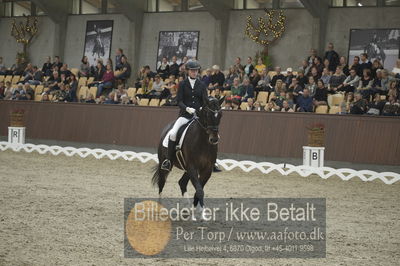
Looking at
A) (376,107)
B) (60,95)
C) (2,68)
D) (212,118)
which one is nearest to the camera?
(212,118)

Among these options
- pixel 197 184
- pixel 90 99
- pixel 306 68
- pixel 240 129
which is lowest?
pixel 197 184

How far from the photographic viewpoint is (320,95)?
16.2m

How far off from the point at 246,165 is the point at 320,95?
9.10 ft

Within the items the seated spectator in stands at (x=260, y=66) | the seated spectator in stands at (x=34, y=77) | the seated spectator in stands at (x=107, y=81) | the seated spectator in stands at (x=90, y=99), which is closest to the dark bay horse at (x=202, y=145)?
the seated spectator in stands at (x=260, y=66)

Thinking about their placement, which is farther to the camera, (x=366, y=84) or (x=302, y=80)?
(x=302, y=80)

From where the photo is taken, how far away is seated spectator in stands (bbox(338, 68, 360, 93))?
16.2 meters

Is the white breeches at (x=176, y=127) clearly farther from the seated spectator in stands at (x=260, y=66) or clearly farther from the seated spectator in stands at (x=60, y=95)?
the seated spectator in stands at (x=60, y=95)

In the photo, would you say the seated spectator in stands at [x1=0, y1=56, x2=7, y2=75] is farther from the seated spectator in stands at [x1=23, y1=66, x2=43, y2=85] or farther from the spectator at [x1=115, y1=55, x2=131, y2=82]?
the spectator at [x1=115, y1=55, x2=131, y2=82]

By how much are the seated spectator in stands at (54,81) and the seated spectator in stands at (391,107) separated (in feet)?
37.7

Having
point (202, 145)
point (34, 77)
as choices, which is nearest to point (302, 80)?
point (202, 145)

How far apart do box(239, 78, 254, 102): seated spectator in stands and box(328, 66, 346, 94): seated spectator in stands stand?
6.62ft

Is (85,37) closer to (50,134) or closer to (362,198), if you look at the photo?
(50,134)

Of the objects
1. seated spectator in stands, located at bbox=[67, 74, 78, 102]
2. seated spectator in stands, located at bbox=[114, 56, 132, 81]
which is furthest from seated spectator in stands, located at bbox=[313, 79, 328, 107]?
seated spectator in stands, located at bbox=[67, 74, 78, 102]

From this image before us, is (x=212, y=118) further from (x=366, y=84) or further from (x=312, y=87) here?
(x=366, y=84)
